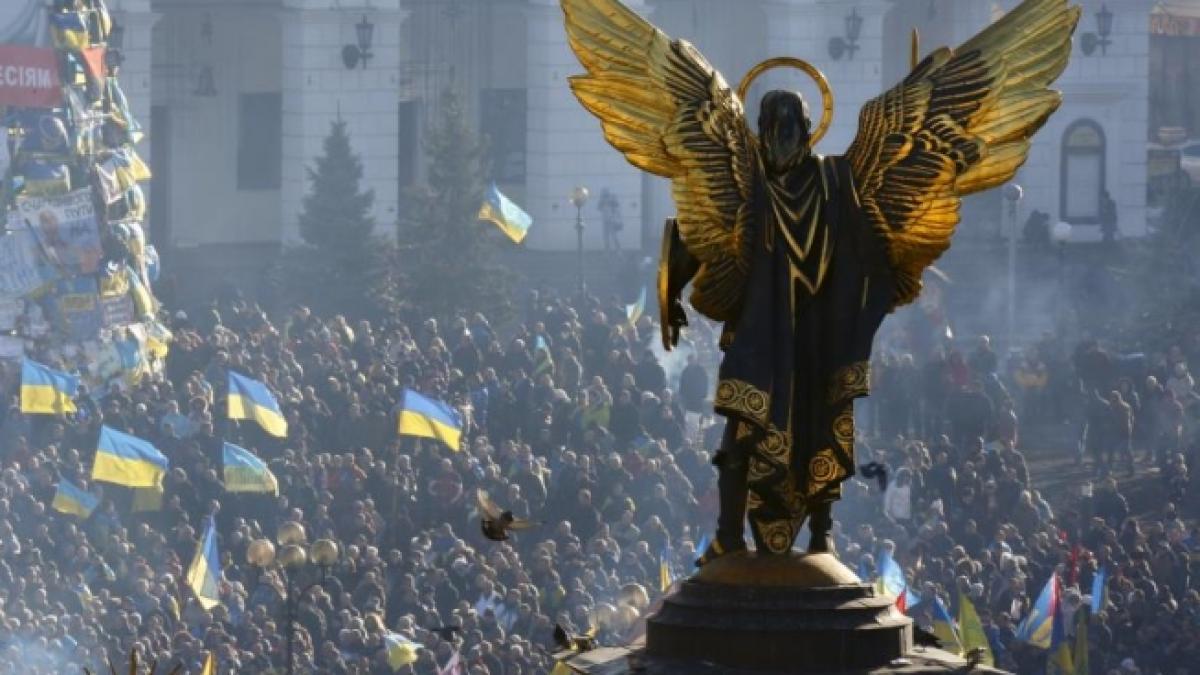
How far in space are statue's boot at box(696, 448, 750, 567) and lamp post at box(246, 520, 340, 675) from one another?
476 inches

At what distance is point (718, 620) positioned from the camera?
31.7ft

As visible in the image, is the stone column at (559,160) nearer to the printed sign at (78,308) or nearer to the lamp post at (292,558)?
the printed sign at (78,308)

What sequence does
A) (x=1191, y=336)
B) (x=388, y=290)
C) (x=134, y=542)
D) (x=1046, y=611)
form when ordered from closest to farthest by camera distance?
(x=1046, y=611) → (x=134, y=542) → (x=1191, y=336) → (x=388, y=290)

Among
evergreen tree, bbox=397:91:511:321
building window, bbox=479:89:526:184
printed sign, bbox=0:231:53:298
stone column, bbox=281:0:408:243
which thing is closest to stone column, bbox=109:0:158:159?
stone column, bbox=281:0:408:243

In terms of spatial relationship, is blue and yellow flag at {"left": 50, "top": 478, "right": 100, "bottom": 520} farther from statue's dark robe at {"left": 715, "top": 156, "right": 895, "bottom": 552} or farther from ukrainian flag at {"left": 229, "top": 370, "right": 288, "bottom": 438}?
statue's dark robe at {"left": 715, "top": 156, "right": 895, "bottom": 552}

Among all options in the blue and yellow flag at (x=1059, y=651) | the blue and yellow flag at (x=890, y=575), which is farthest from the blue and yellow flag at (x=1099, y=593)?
the blue and yellow flag at (x=890, y=575)

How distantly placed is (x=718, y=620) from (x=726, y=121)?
1.34m

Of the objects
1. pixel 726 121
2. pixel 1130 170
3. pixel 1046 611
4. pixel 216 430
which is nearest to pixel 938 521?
pixel 1046 611

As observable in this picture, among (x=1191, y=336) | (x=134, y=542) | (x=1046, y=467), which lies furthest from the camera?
(x=1191, y=336)

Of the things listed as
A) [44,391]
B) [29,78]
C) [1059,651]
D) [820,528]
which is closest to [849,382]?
[820,528]

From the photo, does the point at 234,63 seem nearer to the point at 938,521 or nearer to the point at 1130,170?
the point at 1130,170

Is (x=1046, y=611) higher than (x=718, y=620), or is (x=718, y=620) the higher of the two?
(x=718, y=620)

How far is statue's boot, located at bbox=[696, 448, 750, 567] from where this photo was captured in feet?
32.7

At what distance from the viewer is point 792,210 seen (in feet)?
32.7
